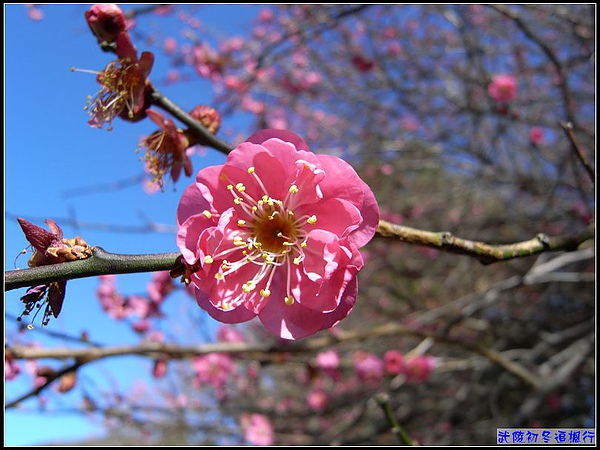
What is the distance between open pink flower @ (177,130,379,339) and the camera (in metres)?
0.86

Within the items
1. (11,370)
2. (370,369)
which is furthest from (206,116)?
(370,369)

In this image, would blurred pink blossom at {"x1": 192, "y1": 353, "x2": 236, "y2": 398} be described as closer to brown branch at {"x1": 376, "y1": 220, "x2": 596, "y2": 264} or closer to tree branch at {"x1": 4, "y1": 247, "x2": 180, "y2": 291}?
brown branch at {"x1": 376, "y1": 220, "x2": 596, "y2": 264}

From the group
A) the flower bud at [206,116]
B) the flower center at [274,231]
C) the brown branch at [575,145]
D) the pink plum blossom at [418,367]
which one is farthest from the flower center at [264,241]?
the pink plum blossom at [418,367]

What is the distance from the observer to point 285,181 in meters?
0.94

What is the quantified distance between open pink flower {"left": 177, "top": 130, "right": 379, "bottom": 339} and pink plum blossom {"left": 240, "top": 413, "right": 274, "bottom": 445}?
309 centimetres

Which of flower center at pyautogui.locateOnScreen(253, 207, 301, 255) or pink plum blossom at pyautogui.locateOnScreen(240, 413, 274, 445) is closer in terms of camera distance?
flower center at pyautogui.locateOnScreen(253, 207, 301, 255)

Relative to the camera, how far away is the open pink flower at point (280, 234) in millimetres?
855

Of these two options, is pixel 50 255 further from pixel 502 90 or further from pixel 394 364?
pixel 502 90

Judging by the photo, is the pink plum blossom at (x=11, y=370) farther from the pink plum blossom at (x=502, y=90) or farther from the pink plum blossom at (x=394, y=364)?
the pink plum blossom at (x=502, y=90)

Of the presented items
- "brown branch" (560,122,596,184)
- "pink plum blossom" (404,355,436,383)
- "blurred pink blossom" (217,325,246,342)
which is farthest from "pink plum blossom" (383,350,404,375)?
"brown branch" (560,122,596,184)

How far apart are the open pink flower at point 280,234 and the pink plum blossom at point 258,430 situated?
122 inches

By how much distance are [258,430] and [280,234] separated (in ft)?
10.6

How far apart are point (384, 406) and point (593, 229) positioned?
729 millimetres

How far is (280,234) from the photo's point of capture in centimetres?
96
